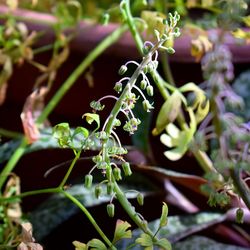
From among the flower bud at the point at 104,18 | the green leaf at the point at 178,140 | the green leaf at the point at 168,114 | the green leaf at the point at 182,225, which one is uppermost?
the flower bud at the point at 104,18

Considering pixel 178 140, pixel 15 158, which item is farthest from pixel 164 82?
pixel 15 158

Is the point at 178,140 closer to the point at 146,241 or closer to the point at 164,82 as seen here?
the point at 164,82

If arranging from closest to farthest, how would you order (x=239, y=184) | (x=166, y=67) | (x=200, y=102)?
(x=239, y=184) < (x=200, y=102) < (x=166, y=67)

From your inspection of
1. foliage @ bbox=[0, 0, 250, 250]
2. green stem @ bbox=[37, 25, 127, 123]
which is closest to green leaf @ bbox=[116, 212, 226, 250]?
foliage @ bbox=[0, 0, 250, 250]

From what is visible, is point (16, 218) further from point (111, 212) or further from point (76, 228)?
point (111, 212)

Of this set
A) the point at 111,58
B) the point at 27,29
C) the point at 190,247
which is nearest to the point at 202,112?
the point at 190,247

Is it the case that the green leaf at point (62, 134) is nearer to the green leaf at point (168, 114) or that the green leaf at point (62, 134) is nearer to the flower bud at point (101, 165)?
the flower bud at point (101, 165)

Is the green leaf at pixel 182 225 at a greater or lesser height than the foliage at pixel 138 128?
lesser

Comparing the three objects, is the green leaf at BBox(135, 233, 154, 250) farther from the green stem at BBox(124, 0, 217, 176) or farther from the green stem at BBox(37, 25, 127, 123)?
the green stem at BBox(37, 25, 127, 123)

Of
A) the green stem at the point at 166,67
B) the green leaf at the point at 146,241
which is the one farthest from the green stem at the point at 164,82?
the green leaf at the point at 146,241
